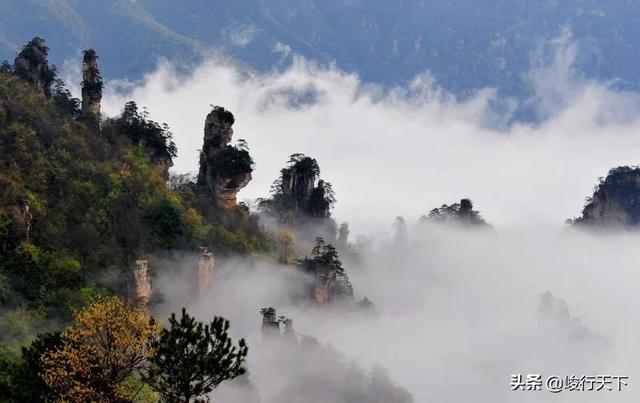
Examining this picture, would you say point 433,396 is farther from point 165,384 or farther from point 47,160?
point 165,384

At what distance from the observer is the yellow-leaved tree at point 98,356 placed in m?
28.8

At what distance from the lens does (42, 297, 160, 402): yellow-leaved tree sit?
28766mm

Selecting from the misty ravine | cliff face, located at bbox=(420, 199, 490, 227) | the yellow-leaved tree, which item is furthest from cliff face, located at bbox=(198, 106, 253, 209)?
cliff face, located at bbox=(420, 199, 490, 227)

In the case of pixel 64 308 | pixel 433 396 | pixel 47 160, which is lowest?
pixel 433 396

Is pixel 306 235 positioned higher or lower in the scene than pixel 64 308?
higher

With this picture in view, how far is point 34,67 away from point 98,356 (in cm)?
6214

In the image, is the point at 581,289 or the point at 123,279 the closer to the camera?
the point at 123,279

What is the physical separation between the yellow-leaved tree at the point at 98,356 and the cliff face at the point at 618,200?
127m

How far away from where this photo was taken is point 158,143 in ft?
289

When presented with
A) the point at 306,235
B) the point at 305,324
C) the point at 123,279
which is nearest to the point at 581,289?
the point at 306,235

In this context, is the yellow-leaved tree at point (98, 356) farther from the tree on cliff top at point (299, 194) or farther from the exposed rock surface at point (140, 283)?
the tree on cliff top at point (299, 194)

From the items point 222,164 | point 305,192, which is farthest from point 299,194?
point 222,164

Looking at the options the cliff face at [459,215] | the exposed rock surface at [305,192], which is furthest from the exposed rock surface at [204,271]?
the cliff face at [459,215]

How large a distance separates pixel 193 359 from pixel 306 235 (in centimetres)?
8297
